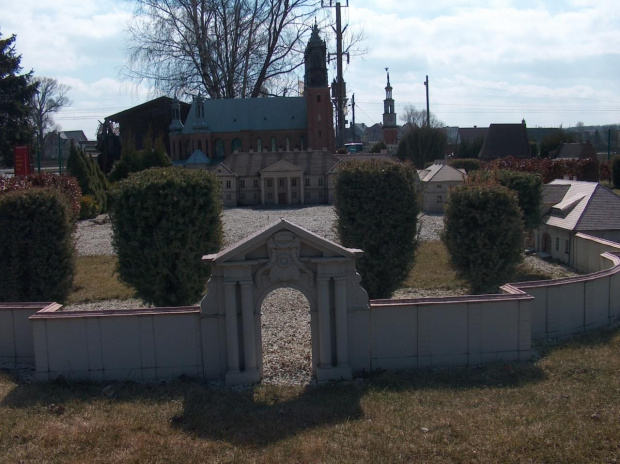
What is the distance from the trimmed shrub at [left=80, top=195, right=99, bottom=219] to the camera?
36.1 meters

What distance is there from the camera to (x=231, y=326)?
9742 millimetres

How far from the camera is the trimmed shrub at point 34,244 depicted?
1405cm

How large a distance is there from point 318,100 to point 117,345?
49806 millimetres

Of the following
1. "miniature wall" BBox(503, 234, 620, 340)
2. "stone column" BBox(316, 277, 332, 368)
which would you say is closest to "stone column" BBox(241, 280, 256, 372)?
"stone column" BBox(316, 277, 332, 368)

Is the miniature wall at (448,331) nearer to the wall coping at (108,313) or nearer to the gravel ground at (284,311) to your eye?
the gravel ground at (284,311)

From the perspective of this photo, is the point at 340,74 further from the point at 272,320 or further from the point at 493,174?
the point at 272,320

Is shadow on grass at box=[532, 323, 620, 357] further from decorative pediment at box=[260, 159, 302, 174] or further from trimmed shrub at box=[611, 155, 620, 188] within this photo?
trimmed shrub at box=[611, 155, 620, 188]

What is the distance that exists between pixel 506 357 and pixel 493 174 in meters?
8.25

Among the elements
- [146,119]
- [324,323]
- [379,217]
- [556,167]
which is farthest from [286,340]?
[146,119]

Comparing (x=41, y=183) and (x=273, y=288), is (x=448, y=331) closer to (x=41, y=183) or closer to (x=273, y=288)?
(x=273, y=288)

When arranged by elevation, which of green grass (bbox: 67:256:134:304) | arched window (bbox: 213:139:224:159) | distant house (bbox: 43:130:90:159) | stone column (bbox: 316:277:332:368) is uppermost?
distant house (bbox: 43:130:90:159)

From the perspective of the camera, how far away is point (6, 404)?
8.81 m

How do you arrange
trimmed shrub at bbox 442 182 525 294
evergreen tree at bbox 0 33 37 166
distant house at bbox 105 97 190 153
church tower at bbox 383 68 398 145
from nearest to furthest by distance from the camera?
1. trimmed shrub at bbox 442 182 525 294
2. evergreen tree at bbox 0 33 37 166
3. distant house at bbox 105 97 190 153
4. church tower at bbox 383 68 398 145

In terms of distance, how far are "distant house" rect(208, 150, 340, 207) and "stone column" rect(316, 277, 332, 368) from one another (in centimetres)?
3458
